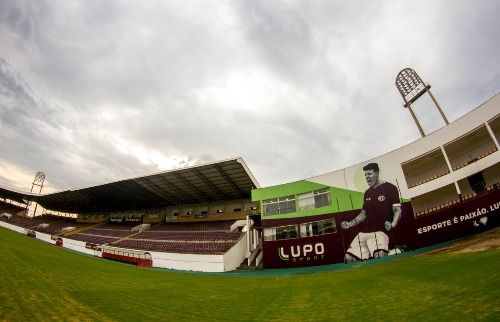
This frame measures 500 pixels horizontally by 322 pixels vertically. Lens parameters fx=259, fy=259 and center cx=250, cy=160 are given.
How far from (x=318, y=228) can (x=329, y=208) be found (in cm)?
248

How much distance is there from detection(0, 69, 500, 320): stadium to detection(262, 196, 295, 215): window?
0.12 m

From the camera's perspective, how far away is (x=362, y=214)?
25.7 meters

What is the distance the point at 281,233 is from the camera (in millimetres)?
30047

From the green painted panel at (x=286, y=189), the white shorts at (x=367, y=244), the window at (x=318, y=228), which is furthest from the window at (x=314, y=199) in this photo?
the white shorts at (x=367, y=244)

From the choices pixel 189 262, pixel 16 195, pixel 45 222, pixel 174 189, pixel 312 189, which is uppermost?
pixel 16 195

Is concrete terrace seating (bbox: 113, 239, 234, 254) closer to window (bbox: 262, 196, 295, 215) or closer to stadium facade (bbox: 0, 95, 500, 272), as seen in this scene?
stadium facade (bbox: 0, 95, 500, 272)

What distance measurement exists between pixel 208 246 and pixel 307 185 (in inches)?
602

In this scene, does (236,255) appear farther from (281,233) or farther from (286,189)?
(286,189)

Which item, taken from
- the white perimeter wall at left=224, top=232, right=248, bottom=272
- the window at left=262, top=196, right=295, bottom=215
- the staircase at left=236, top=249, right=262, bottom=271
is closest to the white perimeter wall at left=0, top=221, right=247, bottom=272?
the white perimeter wall at left=224, top=232, right=248, bottom=272

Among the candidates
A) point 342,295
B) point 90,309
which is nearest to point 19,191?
point 90,309

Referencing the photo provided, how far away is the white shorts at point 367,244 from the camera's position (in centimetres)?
2416

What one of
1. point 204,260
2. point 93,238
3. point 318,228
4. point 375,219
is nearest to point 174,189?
point 204,260

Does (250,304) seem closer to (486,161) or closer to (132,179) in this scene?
(486,161)

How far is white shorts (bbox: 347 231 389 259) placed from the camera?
24156mm
